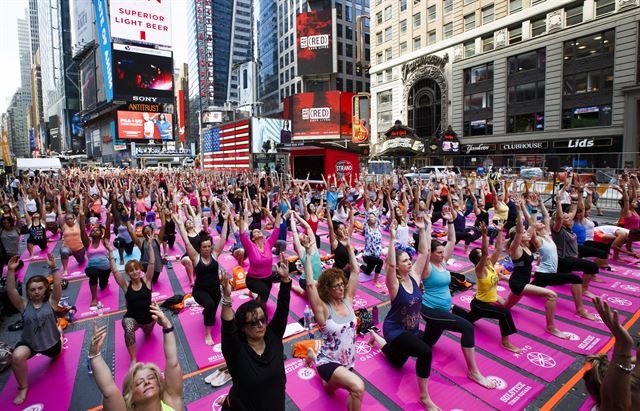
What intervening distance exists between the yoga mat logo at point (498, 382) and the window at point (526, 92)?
38.2 meters

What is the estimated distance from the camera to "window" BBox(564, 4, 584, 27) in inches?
1260

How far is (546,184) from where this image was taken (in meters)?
19.4

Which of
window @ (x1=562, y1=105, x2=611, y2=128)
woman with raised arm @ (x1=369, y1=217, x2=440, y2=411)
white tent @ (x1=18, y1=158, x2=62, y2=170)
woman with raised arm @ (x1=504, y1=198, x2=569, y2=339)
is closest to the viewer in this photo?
woman with raised arm @ (x1=369, y1=217, x2=440, y2=411)

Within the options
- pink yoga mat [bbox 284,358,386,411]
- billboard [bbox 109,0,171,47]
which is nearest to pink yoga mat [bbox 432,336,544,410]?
pink yoga mat [bbox 284,358,386,411]

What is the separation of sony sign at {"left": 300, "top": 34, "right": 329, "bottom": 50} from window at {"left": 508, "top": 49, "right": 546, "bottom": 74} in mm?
22763

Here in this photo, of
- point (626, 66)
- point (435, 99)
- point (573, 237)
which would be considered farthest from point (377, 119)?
point (573, 237)

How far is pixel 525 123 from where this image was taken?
3653 centimetres

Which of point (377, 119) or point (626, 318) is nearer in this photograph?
point (626, 318)

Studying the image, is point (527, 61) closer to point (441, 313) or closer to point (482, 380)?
point (441, 313)

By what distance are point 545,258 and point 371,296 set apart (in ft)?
11.5

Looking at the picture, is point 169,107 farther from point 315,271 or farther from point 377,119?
point 315,271

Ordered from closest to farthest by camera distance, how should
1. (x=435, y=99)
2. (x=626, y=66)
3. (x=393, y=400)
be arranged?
(x=393, y=400)
(x=626, y=66)
(x=435, y=99)

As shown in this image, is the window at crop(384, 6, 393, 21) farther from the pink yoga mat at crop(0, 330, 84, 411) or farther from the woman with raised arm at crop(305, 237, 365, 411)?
the pink yoga mat at crop(0, 330, 84, 411)

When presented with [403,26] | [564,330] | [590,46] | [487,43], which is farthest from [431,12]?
[564,330]
